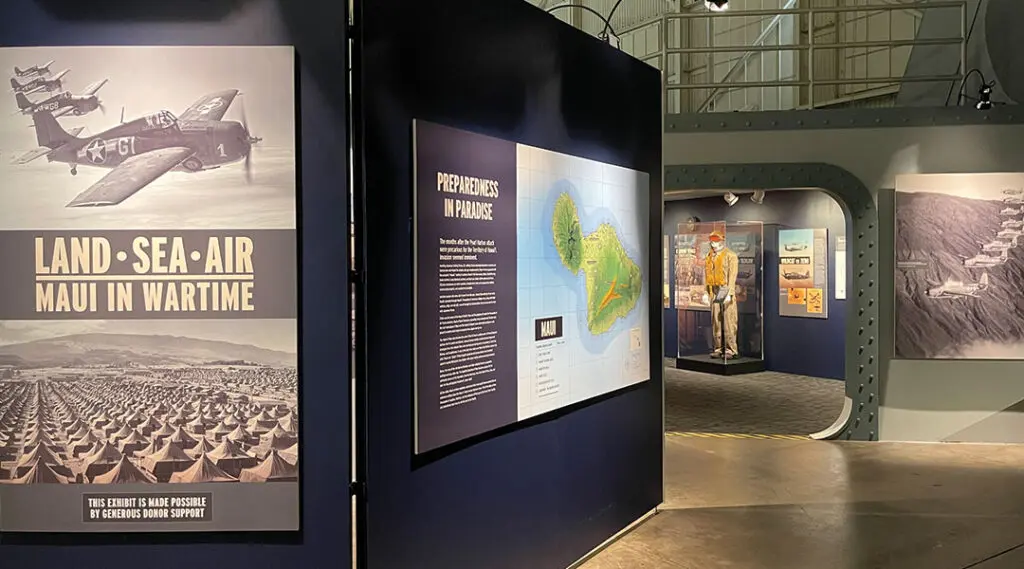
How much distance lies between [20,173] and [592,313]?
98.3 inches

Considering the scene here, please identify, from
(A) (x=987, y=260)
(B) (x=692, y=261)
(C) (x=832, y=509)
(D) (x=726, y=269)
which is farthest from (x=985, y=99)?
(B) (x=692, y=261)

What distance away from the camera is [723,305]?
446 inches

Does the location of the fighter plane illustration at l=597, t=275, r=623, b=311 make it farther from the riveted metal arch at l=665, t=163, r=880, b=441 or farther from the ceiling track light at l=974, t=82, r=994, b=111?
the ceiling track light at l=974, t=82, r=994, b=111

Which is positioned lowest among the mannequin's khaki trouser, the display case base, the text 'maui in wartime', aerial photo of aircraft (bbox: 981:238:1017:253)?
the display case base

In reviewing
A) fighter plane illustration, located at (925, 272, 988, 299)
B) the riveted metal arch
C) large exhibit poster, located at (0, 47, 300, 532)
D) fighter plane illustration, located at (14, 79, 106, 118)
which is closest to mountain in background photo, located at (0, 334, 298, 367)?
large exhibit poster, located at (0, 47, 300, 532)

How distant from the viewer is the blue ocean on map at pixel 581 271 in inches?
141

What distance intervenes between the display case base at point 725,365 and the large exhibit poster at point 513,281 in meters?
7.15

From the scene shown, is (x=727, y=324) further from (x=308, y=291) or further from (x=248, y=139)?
(x=248, y=139)

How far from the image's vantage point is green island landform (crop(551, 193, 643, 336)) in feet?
12.1

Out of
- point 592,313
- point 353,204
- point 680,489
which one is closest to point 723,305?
point 680,489

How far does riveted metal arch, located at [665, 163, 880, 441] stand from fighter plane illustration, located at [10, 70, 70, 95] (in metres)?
4.89

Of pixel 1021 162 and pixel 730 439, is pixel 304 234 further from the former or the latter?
pixel 1021 162

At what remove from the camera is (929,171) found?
654cm

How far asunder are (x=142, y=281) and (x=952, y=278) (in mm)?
6288
